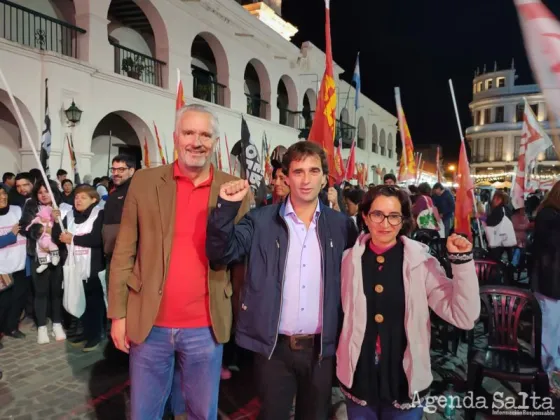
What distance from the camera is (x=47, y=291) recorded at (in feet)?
17.3

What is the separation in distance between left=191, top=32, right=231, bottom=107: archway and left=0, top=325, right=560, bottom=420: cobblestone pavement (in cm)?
1187

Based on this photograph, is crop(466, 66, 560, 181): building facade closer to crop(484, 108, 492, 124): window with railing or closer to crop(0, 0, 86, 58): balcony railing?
crop(484, 108, 492, 124): window with railing

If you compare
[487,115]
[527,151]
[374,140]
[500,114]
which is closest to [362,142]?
[374,140]

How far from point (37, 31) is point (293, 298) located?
1159cm

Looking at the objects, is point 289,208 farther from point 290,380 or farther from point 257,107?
point 257,107

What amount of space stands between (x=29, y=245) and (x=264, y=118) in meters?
14.7

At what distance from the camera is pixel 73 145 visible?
9.86 meters

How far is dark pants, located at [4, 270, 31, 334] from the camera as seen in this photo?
5196 millimetres

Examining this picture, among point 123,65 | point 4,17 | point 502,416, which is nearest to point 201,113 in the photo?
point 502,416

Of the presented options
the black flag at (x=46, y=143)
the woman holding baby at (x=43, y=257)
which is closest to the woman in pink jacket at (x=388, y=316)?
the woman holding baby at (x=43, y=257)

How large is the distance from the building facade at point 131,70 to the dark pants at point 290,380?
8.98m

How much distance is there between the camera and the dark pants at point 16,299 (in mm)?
5196

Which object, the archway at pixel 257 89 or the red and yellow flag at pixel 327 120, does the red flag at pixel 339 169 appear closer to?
the red and yellow flag at pixel 327 120

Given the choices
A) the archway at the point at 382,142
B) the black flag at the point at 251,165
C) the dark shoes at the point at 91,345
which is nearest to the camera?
the dark shoes at the point at 91,345
